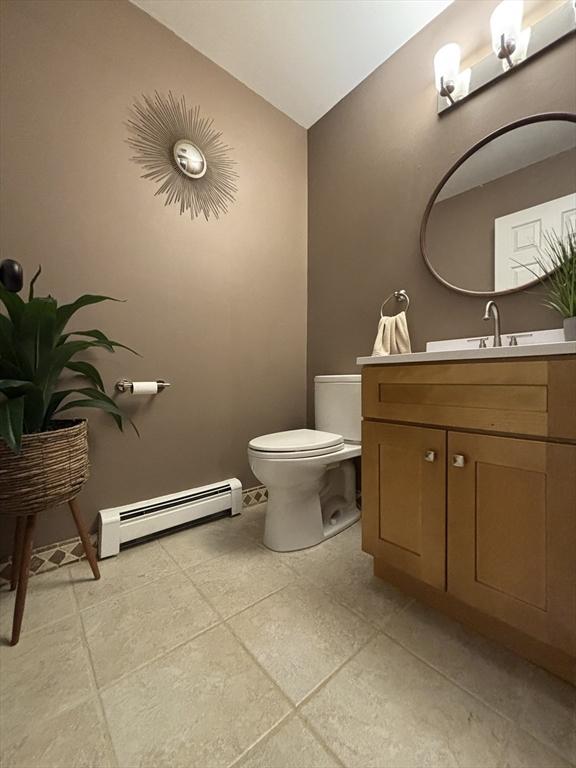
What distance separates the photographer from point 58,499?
0.94m

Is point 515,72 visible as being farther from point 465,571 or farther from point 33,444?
point 33,444

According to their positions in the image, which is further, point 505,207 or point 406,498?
point 505,207

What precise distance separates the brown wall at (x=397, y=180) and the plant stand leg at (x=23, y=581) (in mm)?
1499

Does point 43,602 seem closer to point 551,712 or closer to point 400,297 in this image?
point 551,712

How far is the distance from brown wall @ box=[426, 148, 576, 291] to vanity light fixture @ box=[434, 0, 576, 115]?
0.93 ft

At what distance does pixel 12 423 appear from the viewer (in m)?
0.75

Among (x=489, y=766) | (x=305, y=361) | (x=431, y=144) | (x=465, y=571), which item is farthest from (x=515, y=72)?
(x=489, y=766)

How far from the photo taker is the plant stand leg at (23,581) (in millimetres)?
831

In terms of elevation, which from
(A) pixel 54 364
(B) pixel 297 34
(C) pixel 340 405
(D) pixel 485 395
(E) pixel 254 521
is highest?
(B) pixel 297 34

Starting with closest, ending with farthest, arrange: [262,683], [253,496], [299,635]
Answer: [262,683] < [299,635] < [253,496]

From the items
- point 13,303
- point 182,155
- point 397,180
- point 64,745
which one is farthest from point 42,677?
point 397,180

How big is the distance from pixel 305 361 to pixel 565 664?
161cm

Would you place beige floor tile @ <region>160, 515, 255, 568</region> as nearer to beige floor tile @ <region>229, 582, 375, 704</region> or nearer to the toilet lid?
beige floor tile @ <region>229, 582, 375, 704</region>

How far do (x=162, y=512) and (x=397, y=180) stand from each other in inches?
78.2
